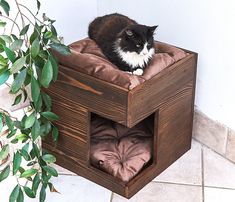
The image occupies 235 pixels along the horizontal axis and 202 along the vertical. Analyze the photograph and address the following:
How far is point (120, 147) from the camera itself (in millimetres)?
1892

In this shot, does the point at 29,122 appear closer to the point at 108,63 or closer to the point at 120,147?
the point at 108,63

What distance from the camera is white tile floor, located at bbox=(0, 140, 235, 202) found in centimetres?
179

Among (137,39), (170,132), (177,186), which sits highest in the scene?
(137,39)

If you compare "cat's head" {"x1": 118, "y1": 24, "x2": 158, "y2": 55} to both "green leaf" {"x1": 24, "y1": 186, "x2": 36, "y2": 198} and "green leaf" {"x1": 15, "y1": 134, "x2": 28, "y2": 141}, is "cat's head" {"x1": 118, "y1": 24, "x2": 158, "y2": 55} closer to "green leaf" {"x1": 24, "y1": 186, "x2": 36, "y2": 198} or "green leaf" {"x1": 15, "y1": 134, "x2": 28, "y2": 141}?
"green leaf" {"x1": 15, "y1": 134, "x2": 28, "y2": 141}

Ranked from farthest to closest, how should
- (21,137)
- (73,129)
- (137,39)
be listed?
(73,129), (137,39), (21,137)

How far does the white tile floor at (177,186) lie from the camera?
1.79 metres

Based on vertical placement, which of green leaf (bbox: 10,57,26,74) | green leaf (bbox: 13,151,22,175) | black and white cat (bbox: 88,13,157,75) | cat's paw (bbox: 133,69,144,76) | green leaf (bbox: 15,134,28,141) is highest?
green leaf (bbox: 10,57,26,74)

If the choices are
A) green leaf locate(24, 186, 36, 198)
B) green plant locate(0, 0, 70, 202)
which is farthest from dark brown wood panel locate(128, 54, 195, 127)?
green leaf locate(24, 186, 36, 198)

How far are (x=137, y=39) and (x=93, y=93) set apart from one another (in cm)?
22

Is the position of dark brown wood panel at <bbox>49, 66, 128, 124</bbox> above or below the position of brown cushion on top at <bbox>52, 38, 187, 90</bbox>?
below

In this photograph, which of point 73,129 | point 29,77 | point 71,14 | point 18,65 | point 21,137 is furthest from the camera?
point 71,14

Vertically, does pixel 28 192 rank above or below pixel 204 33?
below

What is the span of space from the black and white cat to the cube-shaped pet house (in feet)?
0.10

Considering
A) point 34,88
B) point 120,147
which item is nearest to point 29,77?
point 34,88
